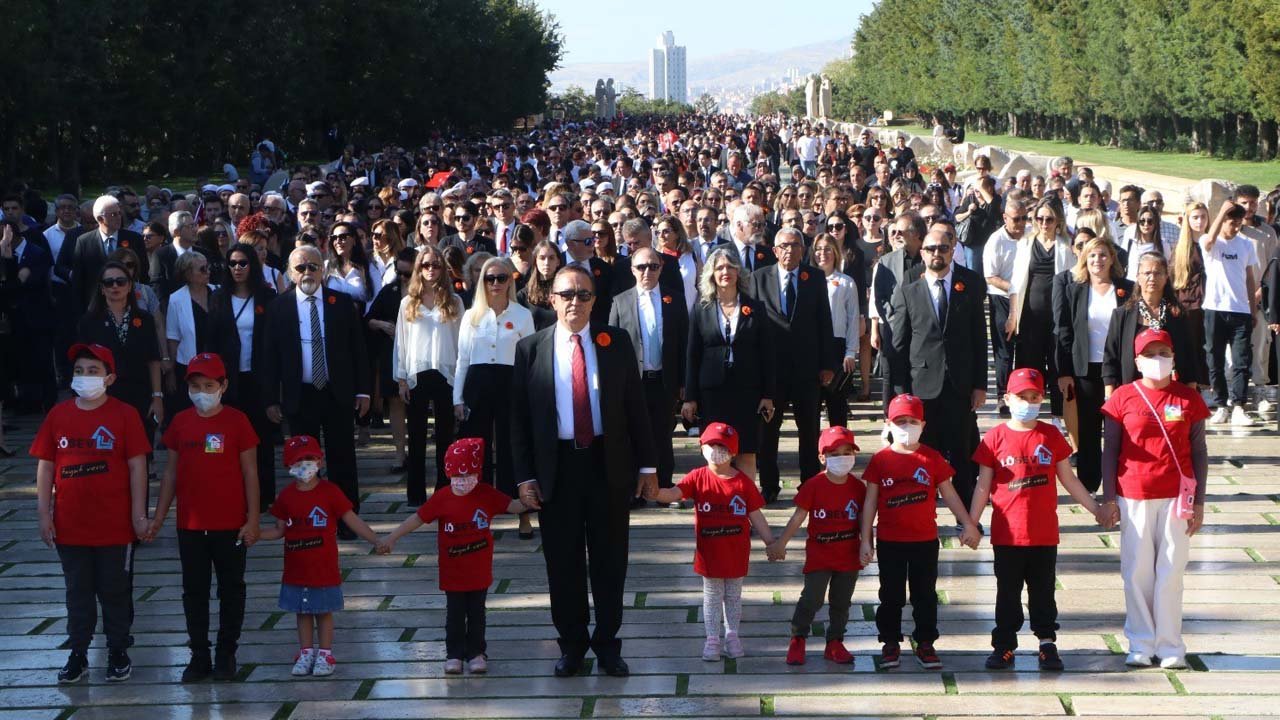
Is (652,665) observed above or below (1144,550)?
below

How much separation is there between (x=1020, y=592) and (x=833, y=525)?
0.87 meters

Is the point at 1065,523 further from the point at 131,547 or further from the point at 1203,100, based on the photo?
the point at 1203,100

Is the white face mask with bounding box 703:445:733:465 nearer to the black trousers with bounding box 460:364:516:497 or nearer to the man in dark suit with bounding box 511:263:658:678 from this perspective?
the man in dark suit with bounding box 511:263:658:678

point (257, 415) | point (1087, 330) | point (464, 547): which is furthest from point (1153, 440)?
point (257, 415)

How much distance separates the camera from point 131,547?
7.96 meters

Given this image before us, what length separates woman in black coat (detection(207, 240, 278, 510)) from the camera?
33.4ft

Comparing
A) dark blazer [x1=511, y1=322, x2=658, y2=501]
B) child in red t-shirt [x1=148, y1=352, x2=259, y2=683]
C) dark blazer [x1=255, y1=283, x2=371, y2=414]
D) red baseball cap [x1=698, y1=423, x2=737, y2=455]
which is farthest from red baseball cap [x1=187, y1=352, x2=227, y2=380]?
dark blazer [x1=255, y1=283, x2=371, y2=414]

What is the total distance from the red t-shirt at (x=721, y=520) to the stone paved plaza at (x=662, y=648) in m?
0.46

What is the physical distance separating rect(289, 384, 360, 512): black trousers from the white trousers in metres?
4.80

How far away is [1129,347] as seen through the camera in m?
9.47

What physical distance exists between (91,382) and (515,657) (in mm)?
2321

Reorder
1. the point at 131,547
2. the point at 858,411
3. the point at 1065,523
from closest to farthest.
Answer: the point at 131,547
the point at 1065,523
the point at 858,411

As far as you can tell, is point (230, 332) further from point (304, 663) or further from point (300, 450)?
point (304, 663)

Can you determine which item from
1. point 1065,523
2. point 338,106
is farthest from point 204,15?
point 1065,523
